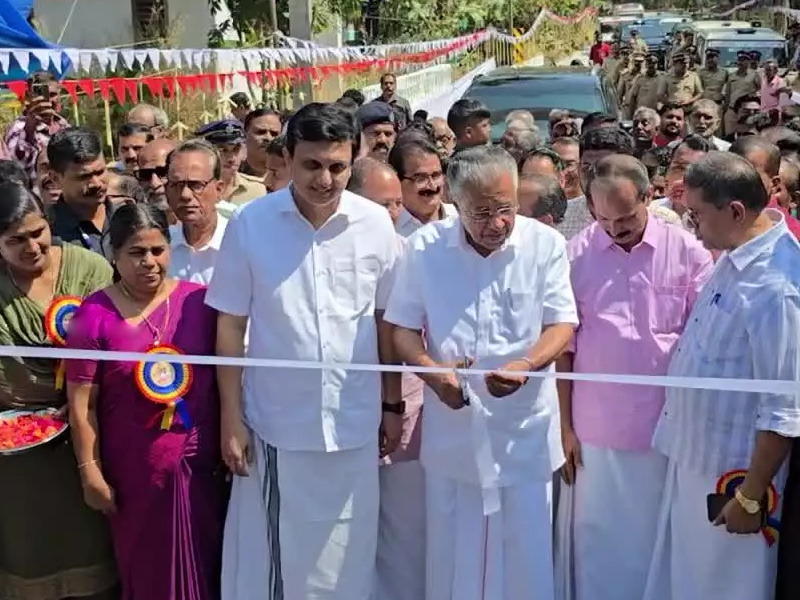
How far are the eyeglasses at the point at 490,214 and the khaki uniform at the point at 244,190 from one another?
2618mm

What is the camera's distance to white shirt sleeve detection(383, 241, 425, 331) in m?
3.16

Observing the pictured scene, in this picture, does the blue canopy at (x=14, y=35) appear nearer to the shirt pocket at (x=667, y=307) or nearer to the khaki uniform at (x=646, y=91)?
the khaki uniform at (x=646, y=91)

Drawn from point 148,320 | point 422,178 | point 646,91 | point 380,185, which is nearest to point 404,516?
point 148,320

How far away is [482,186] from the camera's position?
300 cm

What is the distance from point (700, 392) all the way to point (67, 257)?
2.08 m

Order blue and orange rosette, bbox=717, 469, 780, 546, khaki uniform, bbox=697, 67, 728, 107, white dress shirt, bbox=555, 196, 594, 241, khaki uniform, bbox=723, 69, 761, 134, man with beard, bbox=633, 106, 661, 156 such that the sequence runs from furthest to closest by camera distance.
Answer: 1. khaki uniform, bbox=697, 67, 728, 107
2. khaki uniform, bbox=723, 69, 761, 134
3. man with beard, bbox=633, 106, 661, 156
4. white dress shirt, bbox=555, 196, 594, 241
5. blue and orange rosette, bbox=717, 469, 780, 546

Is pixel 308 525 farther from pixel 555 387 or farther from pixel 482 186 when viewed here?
pixel 482 186

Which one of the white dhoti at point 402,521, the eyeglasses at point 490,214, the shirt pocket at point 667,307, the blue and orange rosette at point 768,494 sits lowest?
the white dhoti at point 402,521

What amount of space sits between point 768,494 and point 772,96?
37.4ft

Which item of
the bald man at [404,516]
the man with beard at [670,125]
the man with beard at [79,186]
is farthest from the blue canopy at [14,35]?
the bald man at [404,516]

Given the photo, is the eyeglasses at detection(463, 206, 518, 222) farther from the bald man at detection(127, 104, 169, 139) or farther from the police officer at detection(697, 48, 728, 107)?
the police officer at detection(697, 48, 728, 107)

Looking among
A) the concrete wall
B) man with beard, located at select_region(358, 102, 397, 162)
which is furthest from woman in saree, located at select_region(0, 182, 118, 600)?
the concrete wall

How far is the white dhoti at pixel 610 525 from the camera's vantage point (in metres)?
3.41

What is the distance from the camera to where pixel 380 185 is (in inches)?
149
